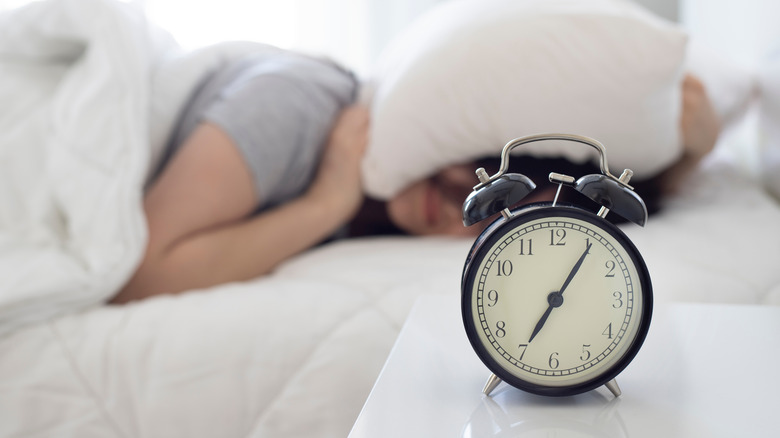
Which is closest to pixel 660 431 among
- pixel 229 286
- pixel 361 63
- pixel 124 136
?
pixel 229 286

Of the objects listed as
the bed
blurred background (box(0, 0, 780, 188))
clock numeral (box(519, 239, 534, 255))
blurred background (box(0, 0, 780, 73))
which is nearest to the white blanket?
the bed

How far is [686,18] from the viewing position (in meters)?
2.00

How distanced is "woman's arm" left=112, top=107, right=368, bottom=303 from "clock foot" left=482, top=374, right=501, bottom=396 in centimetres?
60

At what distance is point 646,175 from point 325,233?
0.58 meters

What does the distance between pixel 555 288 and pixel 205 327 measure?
43 cm

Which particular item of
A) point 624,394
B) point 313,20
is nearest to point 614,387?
point 624,394

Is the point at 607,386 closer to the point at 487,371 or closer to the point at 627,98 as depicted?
the point at 487,371

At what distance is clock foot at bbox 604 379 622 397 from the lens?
1.28 ft

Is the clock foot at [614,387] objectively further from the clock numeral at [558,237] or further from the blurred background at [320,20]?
the blurred background at [320,20]

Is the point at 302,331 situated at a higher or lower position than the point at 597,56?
lower

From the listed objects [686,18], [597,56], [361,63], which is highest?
[597,56]

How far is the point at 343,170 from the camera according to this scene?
1.08 meters

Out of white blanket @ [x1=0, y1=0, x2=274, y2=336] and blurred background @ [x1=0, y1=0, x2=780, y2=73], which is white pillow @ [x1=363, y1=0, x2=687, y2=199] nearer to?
white blanket @ [x1=0, y1=0, x2=274, y2=336]

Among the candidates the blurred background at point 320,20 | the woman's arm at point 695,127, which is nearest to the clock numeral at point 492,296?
the woman's arm at point 695,127
